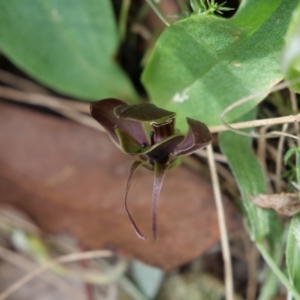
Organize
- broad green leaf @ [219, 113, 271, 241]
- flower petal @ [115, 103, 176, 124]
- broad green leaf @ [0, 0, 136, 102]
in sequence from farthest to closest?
1. broad green leaf @ [0, 0, 136, 102]
2. broad green leaf @ [219, 113, 271, 241]
3. flower petal @ [115, 103, 176, 124]

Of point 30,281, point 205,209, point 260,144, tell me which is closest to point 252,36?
point 260,144

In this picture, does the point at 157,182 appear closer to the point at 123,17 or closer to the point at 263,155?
the point at 263,155

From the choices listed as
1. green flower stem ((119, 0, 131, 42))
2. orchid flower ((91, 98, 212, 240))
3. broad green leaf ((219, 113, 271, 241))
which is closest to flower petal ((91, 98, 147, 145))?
orchid flower ((91, 98, 212, 240))

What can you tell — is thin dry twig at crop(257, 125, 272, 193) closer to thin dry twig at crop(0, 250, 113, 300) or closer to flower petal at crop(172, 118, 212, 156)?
flower petal at crop(172, 118, 212, 156)

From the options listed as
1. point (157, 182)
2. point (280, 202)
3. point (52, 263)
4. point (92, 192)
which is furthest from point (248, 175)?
point (52, 263)

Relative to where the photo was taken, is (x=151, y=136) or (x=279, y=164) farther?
(x=279, y=164)

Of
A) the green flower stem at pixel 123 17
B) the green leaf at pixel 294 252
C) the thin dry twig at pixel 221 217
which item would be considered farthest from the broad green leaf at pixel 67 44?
the green leaf at pixel 294 252

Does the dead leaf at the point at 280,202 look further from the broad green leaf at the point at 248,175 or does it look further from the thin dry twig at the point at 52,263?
the thin dry twig at the point at 52,263
